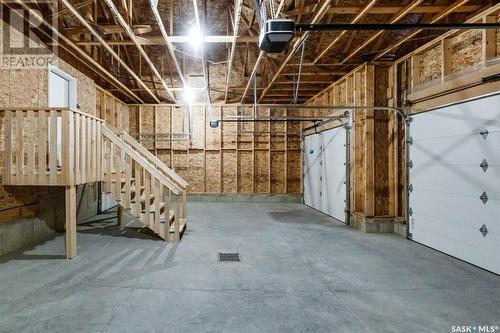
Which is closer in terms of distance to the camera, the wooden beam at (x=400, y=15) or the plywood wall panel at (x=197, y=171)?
the wooden beam at (x=400, y=15)

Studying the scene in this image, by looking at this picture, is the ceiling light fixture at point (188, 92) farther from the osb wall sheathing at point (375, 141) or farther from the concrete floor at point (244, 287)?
the osb wall sheathing at point (375, 141)

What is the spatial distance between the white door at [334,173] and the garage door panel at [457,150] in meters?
1.91

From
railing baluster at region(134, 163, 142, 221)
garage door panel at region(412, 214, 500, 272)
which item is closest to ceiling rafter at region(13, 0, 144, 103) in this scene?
railing baluster at region(134, 163, 142, 221)

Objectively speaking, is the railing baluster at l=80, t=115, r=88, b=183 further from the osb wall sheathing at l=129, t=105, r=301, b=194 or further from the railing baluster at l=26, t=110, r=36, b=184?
the osb wall sheathing at l=129, t=105, r=301, b=194

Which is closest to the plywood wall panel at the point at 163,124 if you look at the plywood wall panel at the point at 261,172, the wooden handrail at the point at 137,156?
the plywood wall panel at the point at 261,172

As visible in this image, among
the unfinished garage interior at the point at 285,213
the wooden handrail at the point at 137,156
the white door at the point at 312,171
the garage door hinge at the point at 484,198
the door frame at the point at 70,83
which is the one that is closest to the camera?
the unfinished garage interior at the point at 285,213

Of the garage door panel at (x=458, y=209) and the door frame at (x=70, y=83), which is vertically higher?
the door frame at (x=70, y=83)

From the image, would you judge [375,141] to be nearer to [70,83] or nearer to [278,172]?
[278,172]

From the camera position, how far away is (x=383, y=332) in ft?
7.45

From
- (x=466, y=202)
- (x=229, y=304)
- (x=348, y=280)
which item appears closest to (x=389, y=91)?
(x=466, y=202)

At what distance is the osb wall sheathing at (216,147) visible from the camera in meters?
9.73

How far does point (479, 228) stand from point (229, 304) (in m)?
3.63

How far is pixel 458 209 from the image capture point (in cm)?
409

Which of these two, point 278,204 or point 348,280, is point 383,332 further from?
point 278,204
